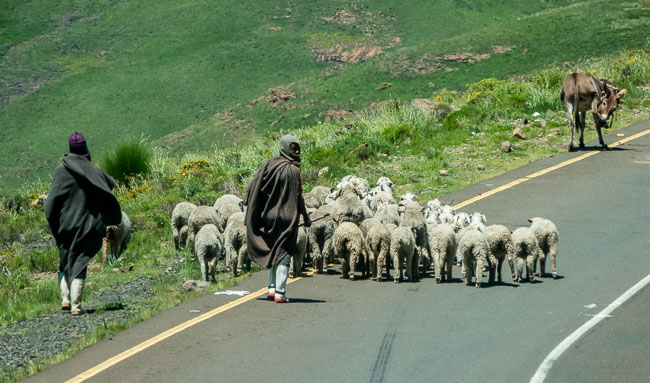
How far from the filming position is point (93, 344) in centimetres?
1175

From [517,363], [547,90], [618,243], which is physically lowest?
[517,363]

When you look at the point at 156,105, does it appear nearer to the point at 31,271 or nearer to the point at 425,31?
the point at 425,31

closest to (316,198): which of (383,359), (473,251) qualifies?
A: (473,251)

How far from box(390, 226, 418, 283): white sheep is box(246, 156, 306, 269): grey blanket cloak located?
1.40 m

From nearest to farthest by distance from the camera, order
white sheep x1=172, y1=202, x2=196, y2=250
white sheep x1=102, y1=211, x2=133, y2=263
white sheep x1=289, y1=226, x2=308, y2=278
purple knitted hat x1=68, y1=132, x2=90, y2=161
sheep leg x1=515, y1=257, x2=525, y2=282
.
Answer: purple knitted hat x1=68, y1=132, x2=90, y2=161
sheep leg x1=515, y1=257, x2=525, y2=282
white sheep x1=289, y1=226, x2=308, y2=278
white sheep x1=102, y1=211, x2=133, y2=263
white sheep x1=172, y1=202, x2=196, y2=250

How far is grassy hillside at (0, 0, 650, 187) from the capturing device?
6319 centimetres

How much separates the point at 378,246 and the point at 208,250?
2518 mm

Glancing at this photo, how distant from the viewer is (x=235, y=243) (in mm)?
15336

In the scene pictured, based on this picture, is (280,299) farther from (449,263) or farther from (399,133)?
(399,133)

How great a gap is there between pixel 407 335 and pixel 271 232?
8.65 ft

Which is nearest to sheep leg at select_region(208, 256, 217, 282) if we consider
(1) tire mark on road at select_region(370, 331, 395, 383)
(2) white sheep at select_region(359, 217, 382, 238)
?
(2) white sheep at select_region(359, 217, 382, 238)

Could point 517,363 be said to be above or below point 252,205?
below

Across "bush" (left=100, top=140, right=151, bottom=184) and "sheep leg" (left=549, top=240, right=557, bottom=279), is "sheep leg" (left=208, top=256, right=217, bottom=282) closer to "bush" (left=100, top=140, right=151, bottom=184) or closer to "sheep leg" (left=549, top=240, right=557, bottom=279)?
"sheep leg" (left=549, top=240, right=557, bottom=279)

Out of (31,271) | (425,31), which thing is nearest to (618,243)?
(31,271)
